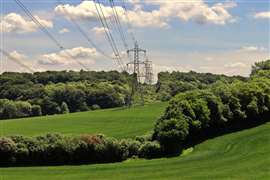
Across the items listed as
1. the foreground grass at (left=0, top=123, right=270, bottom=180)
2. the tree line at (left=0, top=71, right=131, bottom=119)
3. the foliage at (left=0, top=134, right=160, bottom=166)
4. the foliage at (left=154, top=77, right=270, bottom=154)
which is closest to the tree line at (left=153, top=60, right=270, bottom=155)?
the foliage at (left=154, top=77, right=270, bottom=154)

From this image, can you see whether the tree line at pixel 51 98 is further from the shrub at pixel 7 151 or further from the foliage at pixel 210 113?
the shrub at pixel 7 151

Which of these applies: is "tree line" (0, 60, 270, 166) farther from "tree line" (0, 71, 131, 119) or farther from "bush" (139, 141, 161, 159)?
"tree line" (0, 71, 131, 119)

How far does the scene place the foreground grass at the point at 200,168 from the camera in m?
40.3

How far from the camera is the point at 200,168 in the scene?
44688mm

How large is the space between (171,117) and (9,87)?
117248 millimetres

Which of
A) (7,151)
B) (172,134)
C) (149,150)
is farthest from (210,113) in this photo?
(7,151)

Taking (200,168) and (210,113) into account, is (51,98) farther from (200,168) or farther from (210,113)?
(200,168)

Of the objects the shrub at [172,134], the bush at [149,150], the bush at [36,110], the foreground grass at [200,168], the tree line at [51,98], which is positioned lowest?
the foreground grass at [200,168]

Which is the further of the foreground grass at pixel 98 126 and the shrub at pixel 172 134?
the foreground grass at pixel 98 126

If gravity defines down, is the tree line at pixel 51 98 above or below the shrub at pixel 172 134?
above

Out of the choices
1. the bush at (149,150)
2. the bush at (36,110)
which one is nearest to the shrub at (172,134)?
the bush at (149,150)

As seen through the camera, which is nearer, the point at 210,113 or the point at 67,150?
the point at 67,150

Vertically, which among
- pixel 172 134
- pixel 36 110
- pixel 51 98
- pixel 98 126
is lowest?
pixel 172 134

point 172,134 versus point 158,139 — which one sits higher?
point 172,134
